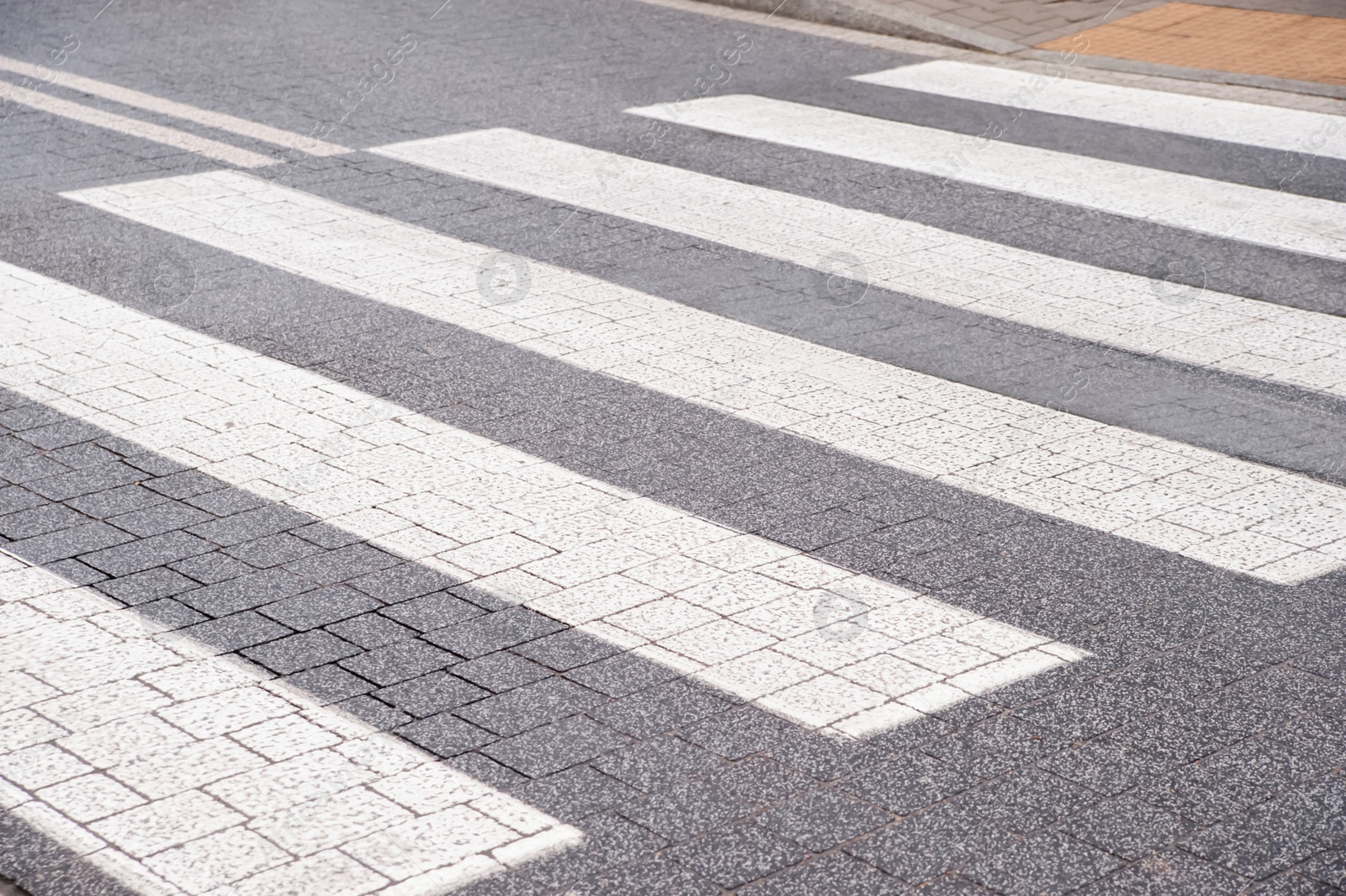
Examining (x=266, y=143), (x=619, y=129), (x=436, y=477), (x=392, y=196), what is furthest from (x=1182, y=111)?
(x=436, y=477)

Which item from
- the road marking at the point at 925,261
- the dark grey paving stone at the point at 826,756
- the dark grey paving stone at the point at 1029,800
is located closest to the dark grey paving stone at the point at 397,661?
the dark grey paving stone at the point at 826,756

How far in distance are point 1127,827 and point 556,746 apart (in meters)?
1.44

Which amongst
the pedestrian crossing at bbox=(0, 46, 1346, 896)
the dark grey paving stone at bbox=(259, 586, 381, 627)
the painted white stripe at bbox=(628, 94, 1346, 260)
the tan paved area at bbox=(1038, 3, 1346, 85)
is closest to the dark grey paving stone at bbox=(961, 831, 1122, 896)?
the pedestrian crossing at bbox=(0, 46, 1346, 896)

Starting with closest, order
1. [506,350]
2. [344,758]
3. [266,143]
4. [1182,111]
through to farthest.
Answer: [344,758] < [506,350] < [266,143] < [1182,111]

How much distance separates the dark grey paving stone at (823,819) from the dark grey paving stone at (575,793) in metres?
0.37

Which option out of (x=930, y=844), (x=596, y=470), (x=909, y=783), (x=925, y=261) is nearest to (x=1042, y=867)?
(x=930, y=844)

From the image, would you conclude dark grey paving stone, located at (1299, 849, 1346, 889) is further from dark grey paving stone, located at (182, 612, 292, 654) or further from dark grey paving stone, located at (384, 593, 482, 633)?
dark grey paving stone, located at (182, 612, 292, 654)

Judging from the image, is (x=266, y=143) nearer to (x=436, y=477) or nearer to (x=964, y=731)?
(x=436, y=477)

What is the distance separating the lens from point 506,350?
6715mm

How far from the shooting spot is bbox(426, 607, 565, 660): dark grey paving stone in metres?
4.46

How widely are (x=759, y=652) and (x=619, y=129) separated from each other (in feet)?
21.2

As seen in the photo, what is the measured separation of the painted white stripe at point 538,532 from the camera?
437 centimetres

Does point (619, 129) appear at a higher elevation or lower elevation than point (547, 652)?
higher

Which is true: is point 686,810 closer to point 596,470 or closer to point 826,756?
point 826,756
